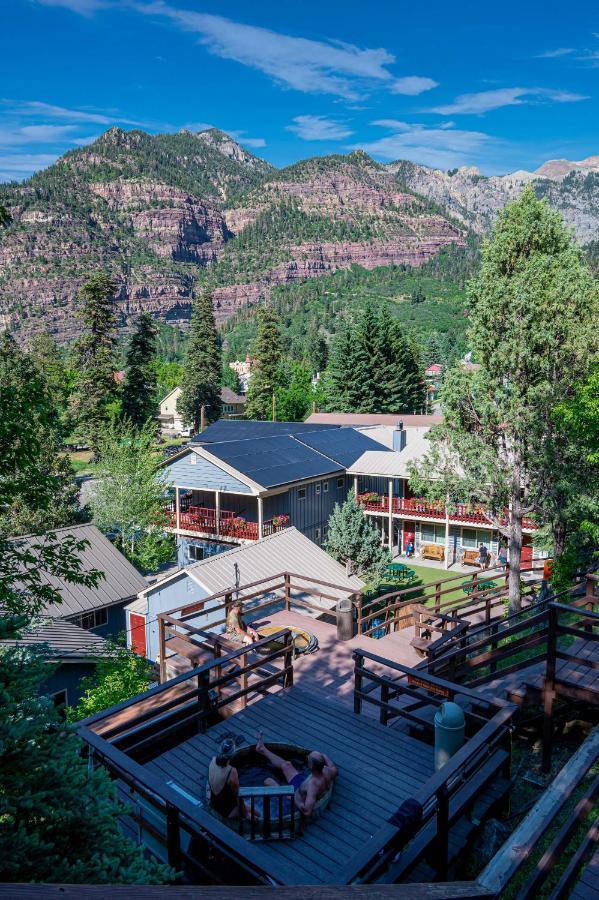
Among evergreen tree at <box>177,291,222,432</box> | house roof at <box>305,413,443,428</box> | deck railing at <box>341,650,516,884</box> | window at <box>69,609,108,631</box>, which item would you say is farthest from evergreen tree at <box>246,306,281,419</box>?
deck railing at <box>341,650,516,884</box>

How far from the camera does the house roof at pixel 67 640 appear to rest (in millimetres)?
15969

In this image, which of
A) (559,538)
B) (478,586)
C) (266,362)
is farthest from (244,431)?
(559,538)

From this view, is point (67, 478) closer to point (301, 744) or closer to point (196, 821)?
point (301, 744)

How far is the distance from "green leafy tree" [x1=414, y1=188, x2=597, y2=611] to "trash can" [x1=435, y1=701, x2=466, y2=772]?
9.29 m

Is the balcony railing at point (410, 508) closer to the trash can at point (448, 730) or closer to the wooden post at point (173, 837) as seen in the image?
the trash can at point (448, 730)

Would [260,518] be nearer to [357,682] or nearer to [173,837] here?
[357,682]

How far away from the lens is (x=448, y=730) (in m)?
6.18


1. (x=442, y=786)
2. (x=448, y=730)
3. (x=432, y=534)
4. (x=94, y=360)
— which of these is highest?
(x=94, y=360)

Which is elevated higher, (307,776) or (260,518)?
(307,776)

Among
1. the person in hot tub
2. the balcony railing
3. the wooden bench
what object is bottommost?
the wooden bench

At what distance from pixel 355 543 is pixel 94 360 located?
35.0 meters

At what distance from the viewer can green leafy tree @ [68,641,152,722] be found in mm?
13320

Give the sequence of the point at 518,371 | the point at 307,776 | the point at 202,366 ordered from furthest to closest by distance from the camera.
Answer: the point at 202,366 < the point at 518,371 < the point at 307,776

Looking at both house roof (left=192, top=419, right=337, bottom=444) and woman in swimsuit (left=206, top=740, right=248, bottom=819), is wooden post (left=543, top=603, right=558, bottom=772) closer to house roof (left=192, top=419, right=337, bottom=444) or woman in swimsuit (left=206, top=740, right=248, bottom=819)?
woman in swimsuit (left=206, top=740, right=248, bottom=819)
